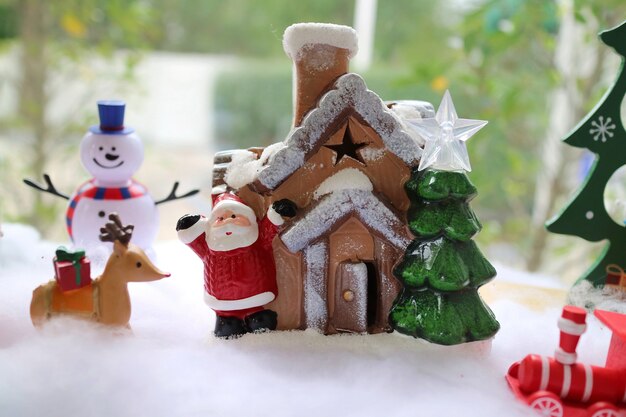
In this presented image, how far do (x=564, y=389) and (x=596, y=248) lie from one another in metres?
1.24

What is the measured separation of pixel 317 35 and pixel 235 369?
1.75 ft

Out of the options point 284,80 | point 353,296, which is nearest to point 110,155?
point 353,296

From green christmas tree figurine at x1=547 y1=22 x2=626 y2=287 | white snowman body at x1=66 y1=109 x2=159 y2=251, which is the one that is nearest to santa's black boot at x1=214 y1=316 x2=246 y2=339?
white snowman body at x1=66 y1=109 x2=159 y2=251

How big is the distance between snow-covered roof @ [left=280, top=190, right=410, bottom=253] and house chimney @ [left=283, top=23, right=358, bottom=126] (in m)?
0.15

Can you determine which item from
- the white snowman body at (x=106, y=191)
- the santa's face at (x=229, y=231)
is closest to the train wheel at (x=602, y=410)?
the santa's face at (x=229, y=231)

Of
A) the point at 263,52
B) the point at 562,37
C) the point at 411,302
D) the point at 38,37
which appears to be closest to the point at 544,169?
the point at 562,37

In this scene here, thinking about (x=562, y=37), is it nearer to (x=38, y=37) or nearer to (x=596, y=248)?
(x=596, y=248)

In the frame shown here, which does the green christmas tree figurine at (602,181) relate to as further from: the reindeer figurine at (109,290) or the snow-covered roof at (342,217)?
the reindeer figurine at (109,290)

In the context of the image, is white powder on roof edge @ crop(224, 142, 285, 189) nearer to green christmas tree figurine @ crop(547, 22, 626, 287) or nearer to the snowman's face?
the snowman's face

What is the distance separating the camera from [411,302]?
0.98 meters

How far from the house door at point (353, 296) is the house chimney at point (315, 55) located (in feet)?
0.85

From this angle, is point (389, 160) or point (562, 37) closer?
point (389, 160)

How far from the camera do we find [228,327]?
1.01 metres

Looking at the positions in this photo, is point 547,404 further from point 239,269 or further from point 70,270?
point 70,270
